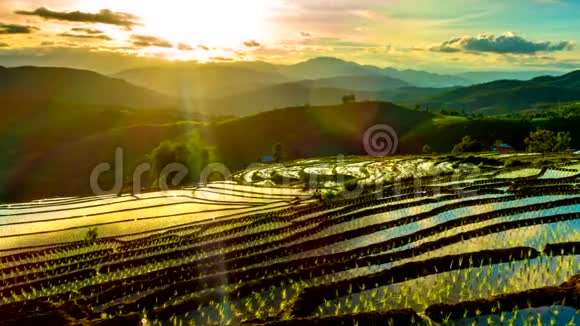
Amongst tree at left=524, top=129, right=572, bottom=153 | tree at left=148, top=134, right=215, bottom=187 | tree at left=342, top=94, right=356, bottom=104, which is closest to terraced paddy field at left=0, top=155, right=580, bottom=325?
tree at left=148, top=134, right=215, bottom=187

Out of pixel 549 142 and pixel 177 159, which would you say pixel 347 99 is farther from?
pixel 177 159

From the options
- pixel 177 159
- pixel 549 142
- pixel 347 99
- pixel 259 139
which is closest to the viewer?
pixel 177 159

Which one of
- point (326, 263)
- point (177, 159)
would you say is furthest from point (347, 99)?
point (326, 263)

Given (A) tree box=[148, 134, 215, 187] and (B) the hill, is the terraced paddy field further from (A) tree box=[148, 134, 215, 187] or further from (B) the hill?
(B) the hill

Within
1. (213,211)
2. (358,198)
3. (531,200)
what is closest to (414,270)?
(531,200)

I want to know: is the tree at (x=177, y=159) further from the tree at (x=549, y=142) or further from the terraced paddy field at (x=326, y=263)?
the tree at (x=549, y=142)

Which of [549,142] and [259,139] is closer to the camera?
[549,142]

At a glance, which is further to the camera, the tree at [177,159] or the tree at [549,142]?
the tree at [177,159]

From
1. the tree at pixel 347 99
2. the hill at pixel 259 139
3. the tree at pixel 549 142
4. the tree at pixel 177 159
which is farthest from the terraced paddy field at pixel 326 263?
the tree at pixel 347 99

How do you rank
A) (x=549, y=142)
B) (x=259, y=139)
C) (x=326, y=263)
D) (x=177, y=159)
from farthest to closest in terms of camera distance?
(x=259, y=139) < (x=549, y=142) < (x=177, y=159) < (x=326, y=263)
